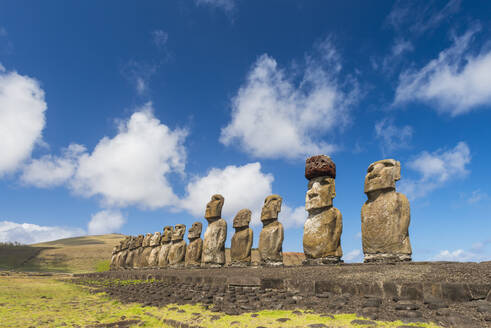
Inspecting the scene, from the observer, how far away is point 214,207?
49.7ft

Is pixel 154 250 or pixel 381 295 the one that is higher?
pixel 154 250

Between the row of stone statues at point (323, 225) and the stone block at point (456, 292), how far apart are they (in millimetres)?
3504

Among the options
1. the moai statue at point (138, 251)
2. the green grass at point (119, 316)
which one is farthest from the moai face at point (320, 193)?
the moai statue at point (138, 251)

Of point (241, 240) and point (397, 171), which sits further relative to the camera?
point (241, 240)

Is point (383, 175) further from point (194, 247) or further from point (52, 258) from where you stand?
point (52, 258)

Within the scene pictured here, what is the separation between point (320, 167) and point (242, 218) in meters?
4.48

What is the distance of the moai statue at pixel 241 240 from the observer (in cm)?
1252

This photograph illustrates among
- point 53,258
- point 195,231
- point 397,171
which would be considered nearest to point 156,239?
point 195,231

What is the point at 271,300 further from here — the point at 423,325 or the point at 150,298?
the point at 150,298

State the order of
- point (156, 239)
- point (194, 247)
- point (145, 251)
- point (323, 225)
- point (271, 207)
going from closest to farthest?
point (323, 225), point (271, 207), point (194, 247), point (156, 239), point (145, 251)

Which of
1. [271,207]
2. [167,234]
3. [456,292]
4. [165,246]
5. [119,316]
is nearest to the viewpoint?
[456,292]

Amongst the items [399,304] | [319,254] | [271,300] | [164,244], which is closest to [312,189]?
[319,254]

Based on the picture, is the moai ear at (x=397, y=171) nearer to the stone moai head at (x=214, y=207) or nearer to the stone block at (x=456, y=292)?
the stone block at (x=456, y=292)

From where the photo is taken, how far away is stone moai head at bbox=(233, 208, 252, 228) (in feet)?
42.9
